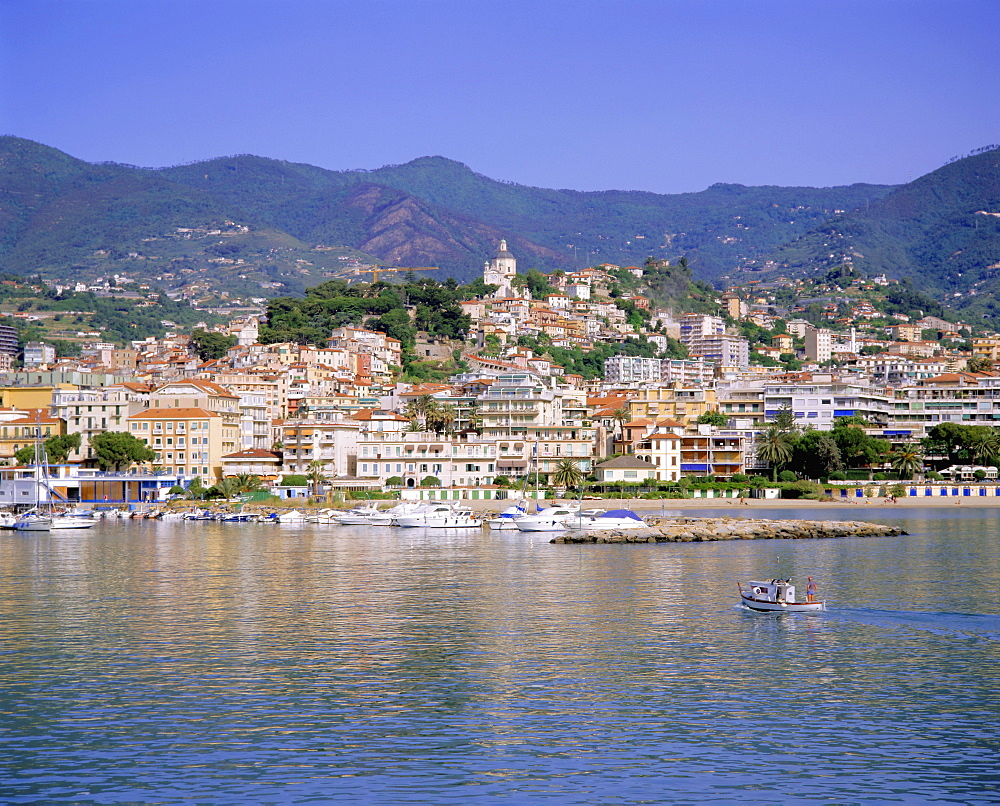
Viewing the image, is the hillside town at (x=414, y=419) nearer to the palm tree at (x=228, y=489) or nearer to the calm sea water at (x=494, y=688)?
the palm tree at (x=228, y=489)

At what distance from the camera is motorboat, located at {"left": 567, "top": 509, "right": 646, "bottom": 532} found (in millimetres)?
65062

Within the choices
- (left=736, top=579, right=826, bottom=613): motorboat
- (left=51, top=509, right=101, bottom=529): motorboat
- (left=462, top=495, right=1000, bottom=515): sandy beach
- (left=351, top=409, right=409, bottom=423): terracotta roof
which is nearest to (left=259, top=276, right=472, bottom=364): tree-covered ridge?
(left=351, top=409, right=409, bottom=423): terracotta roof

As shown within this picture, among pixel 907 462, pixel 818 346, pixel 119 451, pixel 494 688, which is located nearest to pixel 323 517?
pixel 119 451

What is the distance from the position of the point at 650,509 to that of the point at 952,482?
95.2 ft

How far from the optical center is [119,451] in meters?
90.2

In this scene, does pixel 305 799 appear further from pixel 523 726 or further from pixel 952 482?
pixel 952 482

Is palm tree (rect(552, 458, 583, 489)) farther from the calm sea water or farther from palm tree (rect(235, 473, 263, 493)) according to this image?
the calm sea water

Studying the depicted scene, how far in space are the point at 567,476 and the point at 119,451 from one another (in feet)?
115

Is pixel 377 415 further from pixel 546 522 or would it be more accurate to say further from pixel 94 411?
pixel 546 522

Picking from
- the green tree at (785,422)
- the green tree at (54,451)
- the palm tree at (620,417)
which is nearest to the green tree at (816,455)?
the green tree at (785,422)

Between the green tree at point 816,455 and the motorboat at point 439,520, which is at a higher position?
the green tree at point 816,455

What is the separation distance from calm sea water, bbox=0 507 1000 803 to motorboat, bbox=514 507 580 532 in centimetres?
2109

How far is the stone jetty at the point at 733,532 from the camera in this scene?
6056 centimetres

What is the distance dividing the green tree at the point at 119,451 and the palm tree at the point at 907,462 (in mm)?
61853
